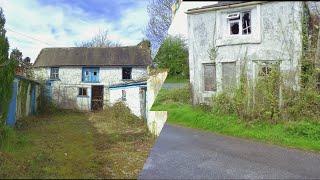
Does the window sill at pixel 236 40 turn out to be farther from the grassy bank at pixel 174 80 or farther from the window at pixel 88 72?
the window at pixel 88 72

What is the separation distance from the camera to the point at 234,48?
180 cm

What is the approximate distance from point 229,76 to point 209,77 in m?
0.09

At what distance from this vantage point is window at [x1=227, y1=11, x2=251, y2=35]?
1.56m

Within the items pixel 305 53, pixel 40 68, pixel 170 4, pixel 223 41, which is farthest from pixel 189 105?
pixel 40 68

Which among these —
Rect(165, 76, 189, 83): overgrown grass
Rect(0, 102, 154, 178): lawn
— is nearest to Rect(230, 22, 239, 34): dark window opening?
Rect(165, 76, 189, 83): overgrown grass

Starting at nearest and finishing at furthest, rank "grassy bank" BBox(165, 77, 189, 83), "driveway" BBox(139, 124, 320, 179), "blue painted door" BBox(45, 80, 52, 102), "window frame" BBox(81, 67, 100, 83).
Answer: "grassy bank" BBox(165, 77, 189, 83), "blue painted door" BBox(45, 80, 52, 102), "window frame" BBox(81, 67, 100, 83), "driveway" BBox(139, 124, 320, 179)

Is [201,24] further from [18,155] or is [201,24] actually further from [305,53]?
[18,155]

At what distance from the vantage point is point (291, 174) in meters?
8.07

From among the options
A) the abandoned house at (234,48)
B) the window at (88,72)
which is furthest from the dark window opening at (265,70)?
the window at (88,72)

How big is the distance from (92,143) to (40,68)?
855 millimetres

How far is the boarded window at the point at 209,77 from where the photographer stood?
1.66 m

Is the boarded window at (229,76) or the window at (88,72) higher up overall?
the window at (88,72)

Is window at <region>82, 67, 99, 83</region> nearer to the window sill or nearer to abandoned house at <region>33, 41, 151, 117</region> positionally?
abandoned house at <region>33, 41, 151, 117</region>

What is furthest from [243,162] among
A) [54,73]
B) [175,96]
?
[175,96]
